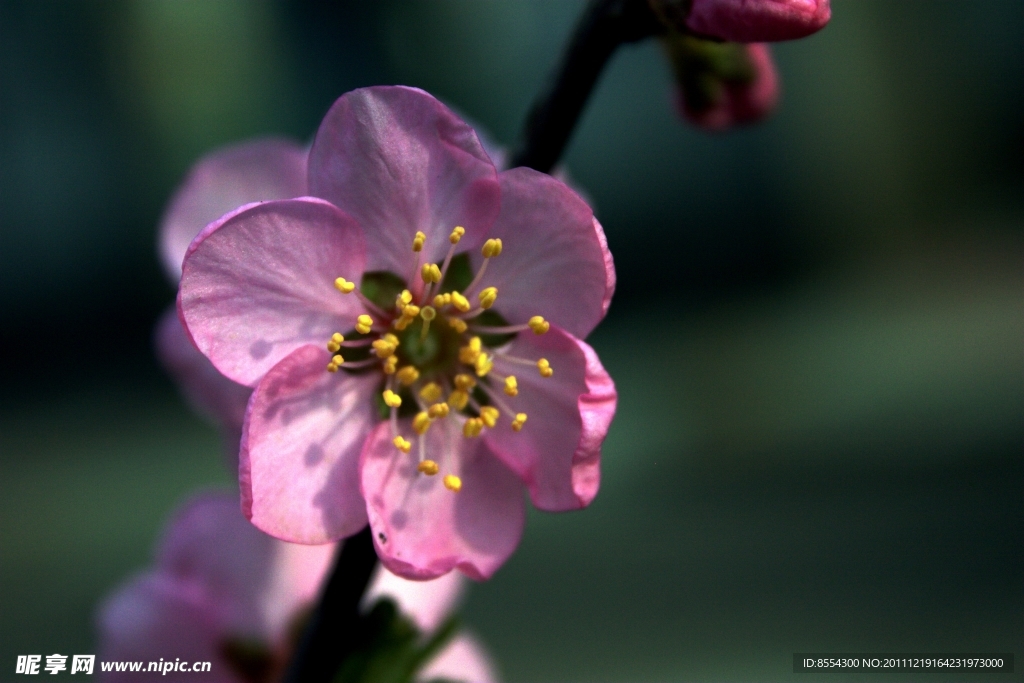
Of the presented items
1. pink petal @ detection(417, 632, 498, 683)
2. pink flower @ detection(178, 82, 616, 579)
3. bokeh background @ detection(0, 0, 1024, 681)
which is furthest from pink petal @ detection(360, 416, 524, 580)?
bokeh background @ detection(0, 0, 1024, 681)

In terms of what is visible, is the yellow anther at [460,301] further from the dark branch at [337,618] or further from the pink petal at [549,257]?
the dark branch at [337,618]

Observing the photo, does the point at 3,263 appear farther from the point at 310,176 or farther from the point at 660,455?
the point at 310,176

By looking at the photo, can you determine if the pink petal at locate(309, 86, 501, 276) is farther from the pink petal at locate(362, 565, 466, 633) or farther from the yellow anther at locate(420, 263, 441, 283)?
the pink petal at locate(362, 565, 466, 633)

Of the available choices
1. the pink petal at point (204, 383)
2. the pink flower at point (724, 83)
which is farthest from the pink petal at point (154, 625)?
the pink flower at point (724, 83)

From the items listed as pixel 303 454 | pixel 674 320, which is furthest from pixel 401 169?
pixel 674 320

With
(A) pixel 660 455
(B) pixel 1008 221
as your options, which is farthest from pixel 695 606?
(B) pixel 1008 221

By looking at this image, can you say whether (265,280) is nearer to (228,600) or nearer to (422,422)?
(422,422)
